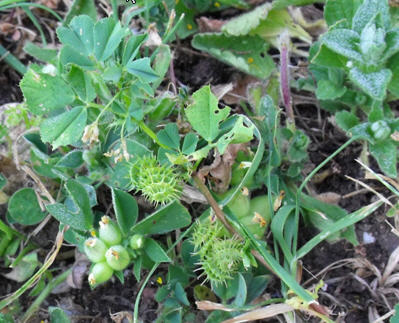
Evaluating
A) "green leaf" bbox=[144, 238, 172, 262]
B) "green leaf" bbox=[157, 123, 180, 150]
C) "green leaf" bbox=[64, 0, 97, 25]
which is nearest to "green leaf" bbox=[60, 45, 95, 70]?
"green leaf" bbox=[157, 123, 180, 150]

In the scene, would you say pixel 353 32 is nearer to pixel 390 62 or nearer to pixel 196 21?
pixel 390 62

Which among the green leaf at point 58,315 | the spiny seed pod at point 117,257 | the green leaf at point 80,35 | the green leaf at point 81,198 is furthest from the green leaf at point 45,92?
the green leaf at point 58,315

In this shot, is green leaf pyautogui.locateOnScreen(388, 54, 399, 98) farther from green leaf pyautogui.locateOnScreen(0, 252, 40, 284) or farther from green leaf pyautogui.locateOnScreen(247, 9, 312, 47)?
green leaf pyautogui.locateOnScreen(0, 252, 40, 284)

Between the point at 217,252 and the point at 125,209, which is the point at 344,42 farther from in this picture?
the point at 125,209

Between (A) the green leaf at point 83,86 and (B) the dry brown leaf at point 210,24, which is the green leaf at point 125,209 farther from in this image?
(B) the dry brown leaf at point 210,24

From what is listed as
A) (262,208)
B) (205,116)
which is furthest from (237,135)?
(262,208)
